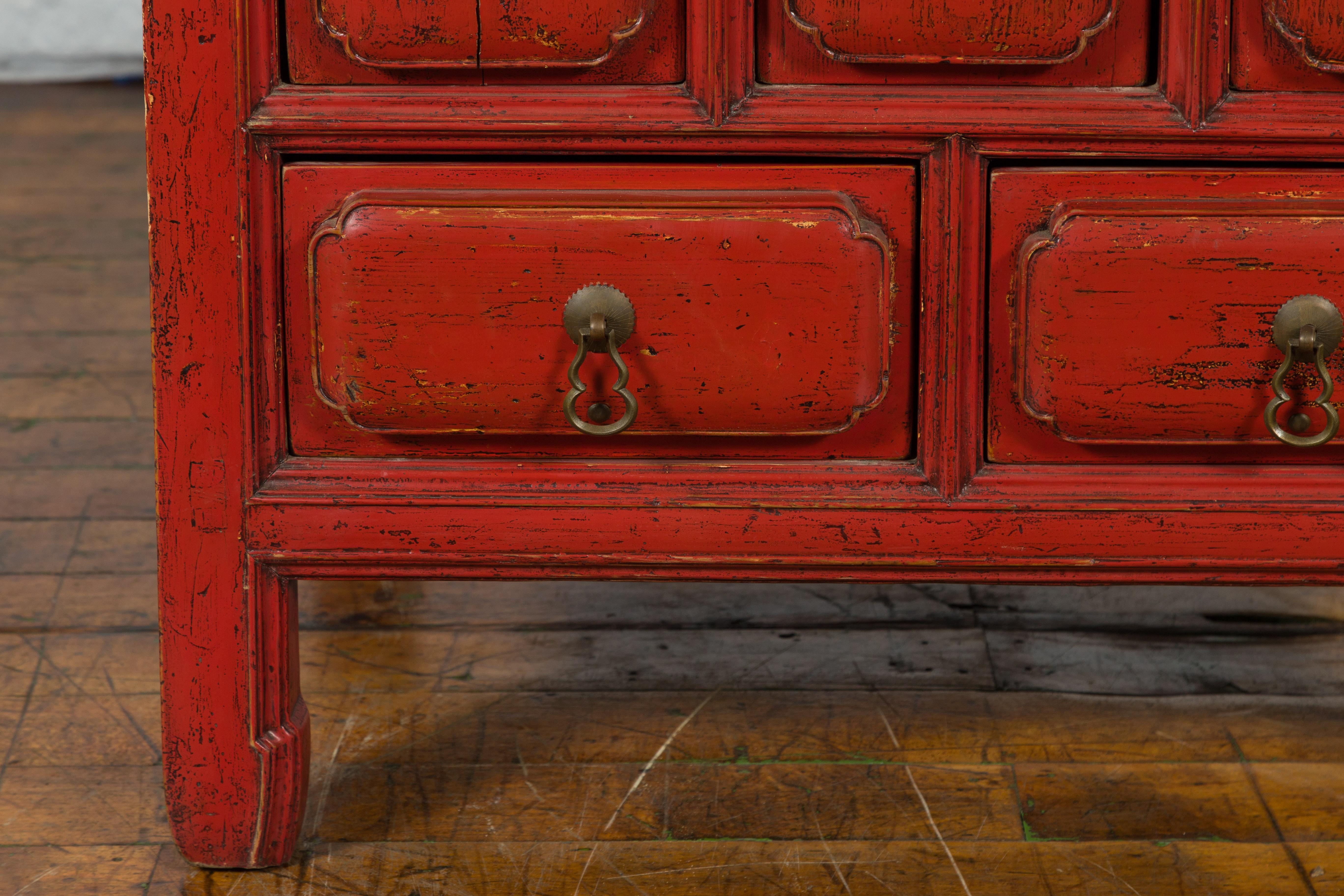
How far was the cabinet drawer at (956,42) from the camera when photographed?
3.06ft

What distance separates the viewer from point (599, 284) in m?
0.96

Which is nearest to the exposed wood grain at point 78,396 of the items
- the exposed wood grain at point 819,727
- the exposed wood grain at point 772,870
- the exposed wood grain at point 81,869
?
the exposed wood grain at point 819,727

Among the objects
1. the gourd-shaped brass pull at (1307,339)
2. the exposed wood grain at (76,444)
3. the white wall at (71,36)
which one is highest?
the white wall at (71,36)

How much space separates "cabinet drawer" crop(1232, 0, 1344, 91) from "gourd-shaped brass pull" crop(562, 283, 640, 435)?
0.45 meters

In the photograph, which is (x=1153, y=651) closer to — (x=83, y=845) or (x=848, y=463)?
(x=848, y=463)

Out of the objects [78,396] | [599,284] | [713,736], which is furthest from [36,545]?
[599,284]

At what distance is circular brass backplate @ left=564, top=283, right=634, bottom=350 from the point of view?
37.3 inches

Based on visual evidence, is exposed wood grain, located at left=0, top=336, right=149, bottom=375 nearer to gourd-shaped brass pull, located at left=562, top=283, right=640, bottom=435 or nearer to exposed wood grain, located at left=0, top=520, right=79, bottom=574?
exposed wood grain, located at left=0, top=520, right=79, bottom=574

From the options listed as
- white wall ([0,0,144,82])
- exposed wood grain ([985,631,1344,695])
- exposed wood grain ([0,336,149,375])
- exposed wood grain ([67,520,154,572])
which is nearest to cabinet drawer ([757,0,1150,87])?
exposed wood grain ([985,631,1344,695])

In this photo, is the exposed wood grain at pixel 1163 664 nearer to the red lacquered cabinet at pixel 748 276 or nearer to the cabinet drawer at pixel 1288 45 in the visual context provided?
the red lacquered cabinet at pixel 748 276

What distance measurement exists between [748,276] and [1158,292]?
0.28 meters

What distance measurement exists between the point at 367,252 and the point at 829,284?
318mm

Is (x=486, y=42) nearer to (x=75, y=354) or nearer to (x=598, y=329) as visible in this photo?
(x=598, y=329)

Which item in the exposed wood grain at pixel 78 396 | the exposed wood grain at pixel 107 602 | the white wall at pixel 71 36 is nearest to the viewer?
the exposed wood grain at pixel 107 602
